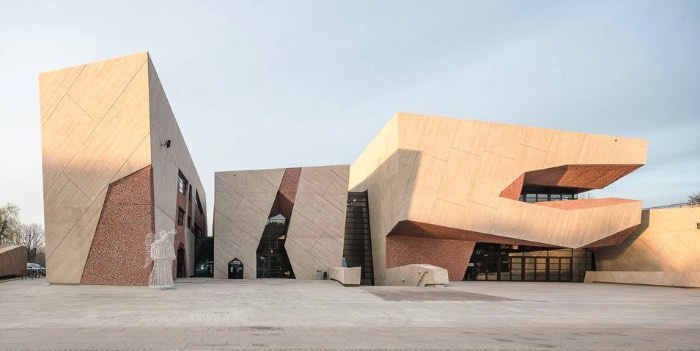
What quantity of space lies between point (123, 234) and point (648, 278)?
2866 cm

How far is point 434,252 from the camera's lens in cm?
3416

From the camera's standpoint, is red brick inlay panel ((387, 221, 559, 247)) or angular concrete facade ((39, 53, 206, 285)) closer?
angular concrete facade ((39, 53, 206, 285))

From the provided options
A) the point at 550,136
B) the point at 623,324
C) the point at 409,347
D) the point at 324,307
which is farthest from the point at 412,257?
the point at 409,347

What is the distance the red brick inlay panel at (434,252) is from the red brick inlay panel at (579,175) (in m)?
5.90

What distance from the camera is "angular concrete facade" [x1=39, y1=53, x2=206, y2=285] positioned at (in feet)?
80.3

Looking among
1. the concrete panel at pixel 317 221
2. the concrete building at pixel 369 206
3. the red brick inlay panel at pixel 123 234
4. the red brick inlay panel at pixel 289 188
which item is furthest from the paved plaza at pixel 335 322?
the red brick inlay panel at pixel 289 188

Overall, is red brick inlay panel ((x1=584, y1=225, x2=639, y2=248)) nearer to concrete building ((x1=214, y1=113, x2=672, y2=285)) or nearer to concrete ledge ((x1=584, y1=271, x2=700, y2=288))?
concrete building ((x1=214, y1=113, x2=672, y2=285))

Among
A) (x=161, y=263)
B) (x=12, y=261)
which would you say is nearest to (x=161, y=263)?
(x=161, y=263)

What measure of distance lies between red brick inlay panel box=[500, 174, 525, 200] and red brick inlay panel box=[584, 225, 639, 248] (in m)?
5.45

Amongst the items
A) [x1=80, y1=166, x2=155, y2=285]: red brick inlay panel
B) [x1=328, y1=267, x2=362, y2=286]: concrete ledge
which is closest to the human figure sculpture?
[x1=80, y1=166, x2=155, y2=285]: red brick inlay panel

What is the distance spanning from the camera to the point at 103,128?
81.1 ft

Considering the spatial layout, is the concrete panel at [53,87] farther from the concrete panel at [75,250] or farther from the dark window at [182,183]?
the dark window at [182,183]

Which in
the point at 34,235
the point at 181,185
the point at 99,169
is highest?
the point at 99,169

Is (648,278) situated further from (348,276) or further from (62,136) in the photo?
(62,136)
